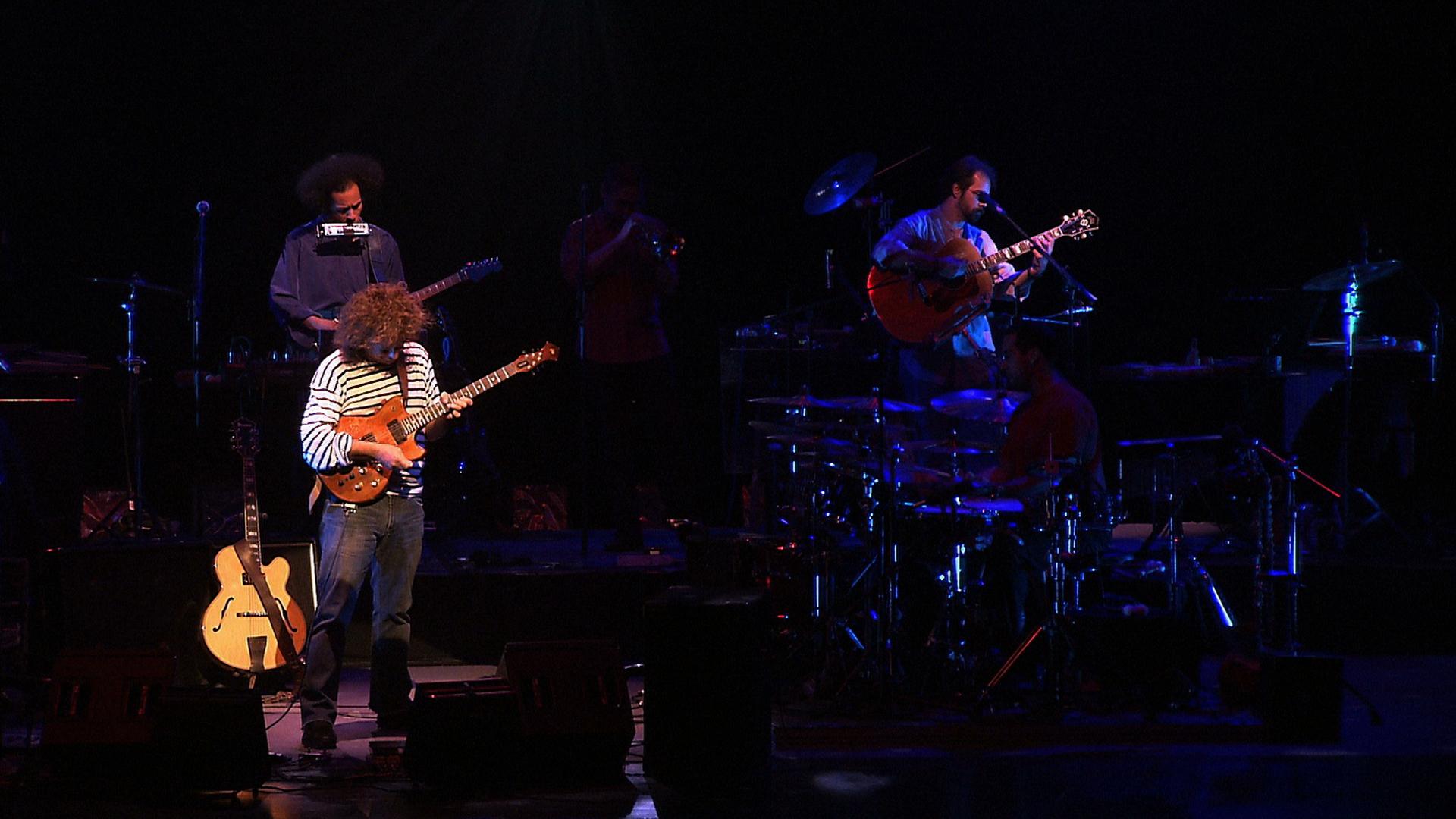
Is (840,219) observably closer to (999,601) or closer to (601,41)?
(601,41)

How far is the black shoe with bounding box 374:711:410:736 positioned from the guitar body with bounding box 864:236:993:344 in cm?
370

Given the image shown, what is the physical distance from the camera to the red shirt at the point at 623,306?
923 centimetres

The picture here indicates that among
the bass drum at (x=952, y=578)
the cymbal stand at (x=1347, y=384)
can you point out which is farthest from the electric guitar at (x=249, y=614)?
the cymbal stand at (x=1347, y=384)

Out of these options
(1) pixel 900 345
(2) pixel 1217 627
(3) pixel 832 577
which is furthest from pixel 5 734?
(2) pixel 1217 627

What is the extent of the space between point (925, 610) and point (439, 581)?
2.84 m

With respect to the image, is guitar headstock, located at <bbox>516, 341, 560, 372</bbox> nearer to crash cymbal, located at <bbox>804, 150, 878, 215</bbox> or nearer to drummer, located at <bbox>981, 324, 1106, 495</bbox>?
crash cymbal, located at <bbox>804, 150, 878, 215</bbox>

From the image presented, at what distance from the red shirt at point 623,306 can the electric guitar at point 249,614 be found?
2.33 m

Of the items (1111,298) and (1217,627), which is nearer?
(1217,627)

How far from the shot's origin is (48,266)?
11.3 meters

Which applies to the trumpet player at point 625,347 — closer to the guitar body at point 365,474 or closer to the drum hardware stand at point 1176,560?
the guitar body at point 365,474

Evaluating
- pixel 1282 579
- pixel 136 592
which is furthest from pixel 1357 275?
pixel 136 592

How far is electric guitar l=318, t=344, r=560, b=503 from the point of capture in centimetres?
679

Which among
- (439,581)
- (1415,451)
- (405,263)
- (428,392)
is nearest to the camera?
(428,392)

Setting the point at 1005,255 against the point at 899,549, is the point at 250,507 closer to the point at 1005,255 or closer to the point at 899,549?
the point at 899,549
